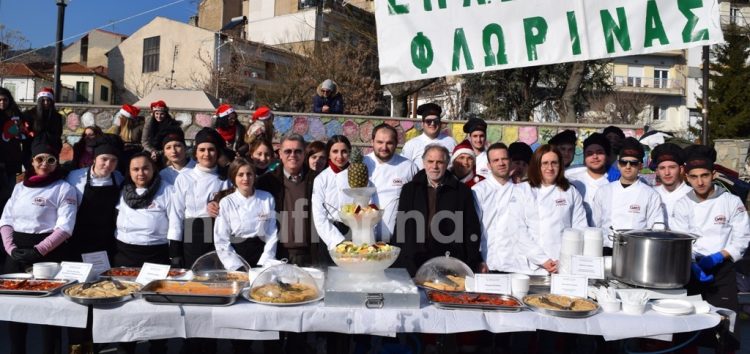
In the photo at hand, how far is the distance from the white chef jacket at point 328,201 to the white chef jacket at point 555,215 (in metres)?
1.41

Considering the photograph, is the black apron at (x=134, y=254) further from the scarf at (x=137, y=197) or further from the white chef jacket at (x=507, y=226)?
the white chef jacket at (x=507, y=226)

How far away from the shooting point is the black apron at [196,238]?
14.5 ft

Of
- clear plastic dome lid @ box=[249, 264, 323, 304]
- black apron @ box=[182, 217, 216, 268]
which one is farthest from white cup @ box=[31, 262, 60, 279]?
clear plastic dome lid @ box=[249, 264, 323, 304]

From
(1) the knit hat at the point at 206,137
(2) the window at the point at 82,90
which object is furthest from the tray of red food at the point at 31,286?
(2) the window at the point at 82,90

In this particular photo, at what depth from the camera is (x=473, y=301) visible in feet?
10.9

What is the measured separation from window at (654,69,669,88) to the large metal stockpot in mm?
47876

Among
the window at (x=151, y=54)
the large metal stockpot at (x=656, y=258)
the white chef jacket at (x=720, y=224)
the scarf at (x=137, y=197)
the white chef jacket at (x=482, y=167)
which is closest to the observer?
the large metal stockpot at (x=656, y=258)

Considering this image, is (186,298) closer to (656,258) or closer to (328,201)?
(328,201)

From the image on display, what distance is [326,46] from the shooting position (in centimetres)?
2223

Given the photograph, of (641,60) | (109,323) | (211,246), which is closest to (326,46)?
(211,246)

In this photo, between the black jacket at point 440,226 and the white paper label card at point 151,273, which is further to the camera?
the black jacket at point 440,226

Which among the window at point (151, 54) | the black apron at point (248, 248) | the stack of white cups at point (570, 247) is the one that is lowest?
the black apron at point (248, 248)

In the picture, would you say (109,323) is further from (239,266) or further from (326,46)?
(326,46)

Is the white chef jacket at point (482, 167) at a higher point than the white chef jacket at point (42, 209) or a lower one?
higher
